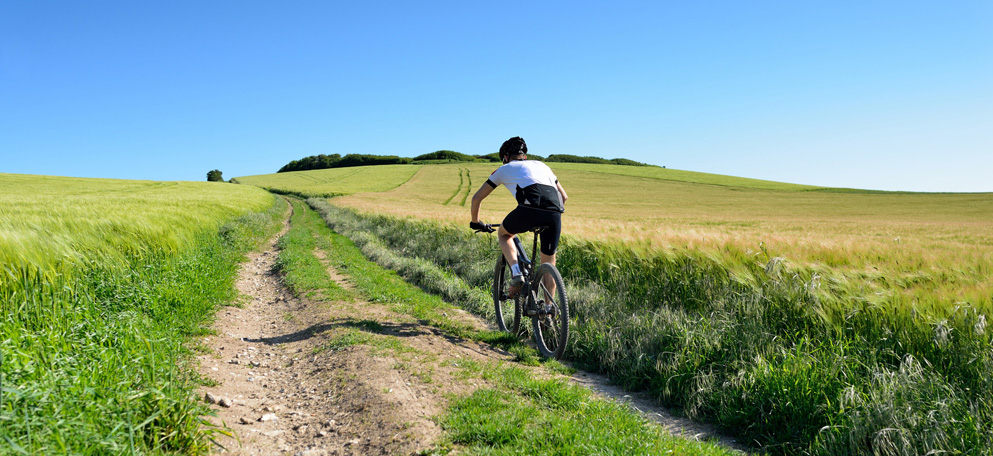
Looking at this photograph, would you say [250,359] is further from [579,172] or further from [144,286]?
[579,172]

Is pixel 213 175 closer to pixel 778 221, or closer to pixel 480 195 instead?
pixel 778 221

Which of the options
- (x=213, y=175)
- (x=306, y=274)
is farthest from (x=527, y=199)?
(x=213, y=175)

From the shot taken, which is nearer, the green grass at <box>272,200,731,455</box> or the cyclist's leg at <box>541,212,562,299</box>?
the green grass at <box>272,200,731,455</box>

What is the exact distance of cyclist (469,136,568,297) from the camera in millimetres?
5012

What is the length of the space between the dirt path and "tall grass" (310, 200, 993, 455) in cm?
35

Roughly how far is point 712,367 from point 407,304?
4421 mm

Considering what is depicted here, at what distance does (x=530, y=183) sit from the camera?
5.00 m

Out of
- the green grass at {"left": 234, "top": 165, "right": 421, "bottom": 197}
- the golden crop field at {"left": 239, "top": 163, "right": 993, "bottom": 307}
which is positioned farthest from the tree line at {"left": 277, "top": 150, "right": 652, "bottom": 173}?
the green grass at {"left": 234, "top": 165, "right": 421, "bottom": 197}

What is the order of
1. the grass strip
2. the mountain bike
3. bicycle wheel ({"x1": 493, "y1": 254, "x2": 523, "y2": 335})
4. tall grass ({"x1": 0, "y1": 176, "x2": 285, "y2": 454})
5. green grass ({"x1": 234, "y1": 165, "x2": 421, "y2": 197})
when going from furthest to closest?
green grass ({"x1": 234, "y1": 165, "x2": 421, "y2": 197}) < the grass strip < bicycle wheel ({"x1": 493, "y1": 254, "x2": 523, "y2": 335}) < the mountain bike < tall grass ({"x1": 0, "y1": 176, "x2": 285, "y2": 454})

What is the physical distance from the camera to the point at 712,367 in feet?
13.9

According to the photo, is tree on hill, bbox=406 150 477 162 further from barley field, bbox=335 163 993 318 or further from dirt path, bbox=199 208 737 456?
dirt path, bbox=199 208 737 456

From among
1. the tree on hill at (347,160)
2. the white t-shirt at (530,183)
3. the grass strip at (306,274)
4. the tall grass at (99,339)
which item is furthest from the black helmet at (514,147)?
the tree on hill at (347,160)

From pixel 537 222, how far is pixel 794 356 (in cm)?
256

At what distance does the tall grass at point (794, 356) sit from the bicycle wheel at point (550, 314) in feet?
1.06
